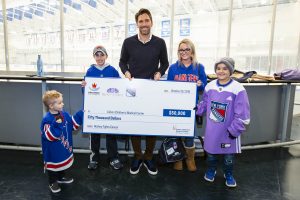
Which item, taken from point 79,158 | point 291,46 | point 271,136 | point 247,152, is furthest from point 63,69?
point 291,46

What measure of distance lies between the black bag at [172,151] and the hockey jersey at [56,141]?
3.44 feet

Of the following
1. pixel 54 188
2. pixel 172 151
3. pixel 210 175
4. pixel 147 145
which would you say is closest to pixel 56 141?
pixel 54 188

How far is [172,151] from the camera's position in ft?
9.34

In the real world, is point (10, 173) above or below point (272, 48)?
below

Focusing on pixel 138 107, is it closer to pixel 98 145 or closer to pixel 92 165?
pixel 98 145

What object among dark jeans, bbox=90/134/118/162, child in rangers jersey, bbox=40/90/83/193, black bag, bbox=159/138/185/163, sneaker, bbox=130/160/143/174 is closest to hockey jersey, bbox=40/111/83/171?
child in rangers jersey, bbox=40/90/83/193

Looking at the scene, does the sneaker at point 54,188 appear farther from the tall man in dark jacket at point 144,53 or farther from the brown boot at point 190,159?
the brown boot at point 190,159

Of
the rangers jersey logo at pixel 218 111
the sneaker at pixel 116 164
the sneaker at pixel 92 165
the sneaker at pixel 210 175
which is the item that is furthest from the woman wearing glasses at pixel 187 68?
the sneaker at pixel 92 165

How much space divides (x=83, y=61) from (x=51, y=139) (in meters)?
2.22

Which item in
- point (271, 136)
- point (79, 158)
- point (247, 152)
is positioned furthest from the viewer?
point (271, 136)

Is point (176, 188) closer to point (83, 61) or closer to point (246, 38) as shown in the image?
point (83, 61)

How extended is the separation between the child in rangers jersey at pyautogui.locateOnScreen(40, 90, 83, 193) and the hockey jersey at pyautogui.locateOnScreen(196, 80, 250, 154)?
54.3 inches

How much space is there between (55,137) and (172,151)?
129 centimetres

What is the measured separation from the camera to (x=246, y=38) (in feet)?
14.6
